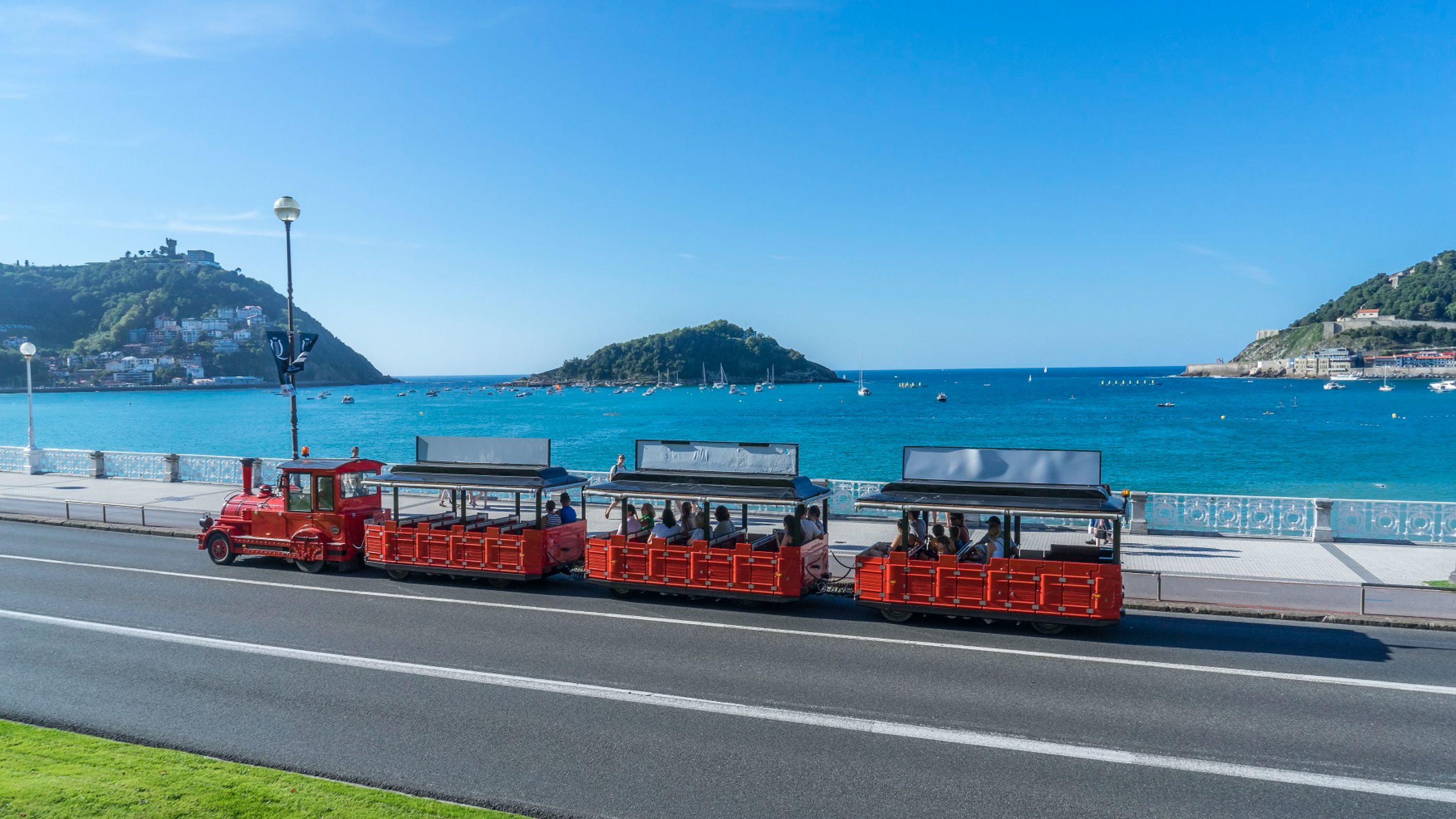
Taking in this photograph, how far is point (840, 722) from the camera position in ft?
31.8

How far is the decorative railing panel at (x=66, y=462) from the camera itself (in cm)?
3534

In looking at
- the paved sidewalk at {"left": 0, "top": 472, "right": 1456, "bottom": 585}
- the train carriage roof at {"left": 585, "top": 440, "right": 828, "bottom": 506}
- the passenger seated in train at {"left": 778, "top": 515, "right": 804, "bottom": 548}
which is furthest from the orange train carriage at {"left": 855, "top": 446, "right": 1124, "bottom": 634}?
the paved sidewalk at {"left": 0, "top": 472, "right": 1456, "bottom": 585}

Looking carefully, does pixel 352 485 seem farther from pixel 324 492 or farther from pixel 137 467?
pixel 137 467

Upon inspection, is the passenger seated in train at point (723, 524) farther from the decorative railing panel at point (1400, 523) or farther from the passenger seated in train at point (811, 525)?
the decorative railing panel at point (1400, 523)

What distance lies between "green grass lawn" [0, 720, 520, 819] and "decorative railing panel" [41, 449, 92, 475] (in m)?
33.3

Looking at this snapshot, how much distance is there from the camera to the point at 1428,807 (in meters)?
7.66

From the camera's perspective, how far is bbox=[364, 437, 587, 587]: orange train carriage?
16766 mm

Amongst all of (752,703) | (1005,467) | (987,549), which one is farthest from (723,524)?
(752,703)

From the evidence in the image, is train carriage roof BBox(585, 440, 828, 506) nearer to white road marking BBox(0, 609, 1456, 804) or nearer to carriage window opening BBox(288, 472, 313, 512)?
white road marking BBox(0, 609, 1456, 804)

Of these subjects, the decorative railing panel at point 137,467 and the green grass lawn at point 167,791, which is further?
the decorative railing panel at point 137,467

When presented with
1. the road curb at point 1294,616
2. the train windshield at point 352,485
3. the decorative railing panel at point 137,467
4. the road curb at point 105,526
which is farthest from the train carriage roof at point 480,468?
the decorative railing panel at point 137,467

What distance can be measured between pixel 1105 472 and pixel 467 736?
177ft

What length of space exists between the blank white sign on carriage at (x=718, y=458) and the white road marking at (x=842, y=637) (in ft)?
9.80

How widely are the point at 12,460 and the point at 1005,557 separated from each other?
145 ft
